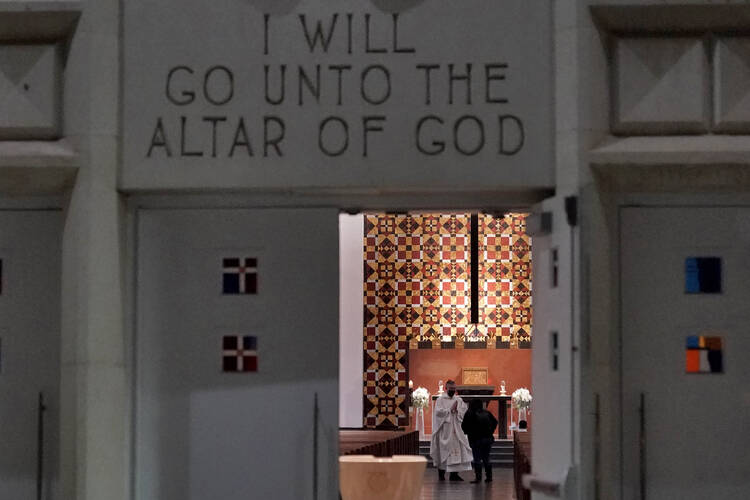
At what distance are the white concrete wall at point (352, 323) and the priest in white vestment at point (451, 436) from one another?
294 cm

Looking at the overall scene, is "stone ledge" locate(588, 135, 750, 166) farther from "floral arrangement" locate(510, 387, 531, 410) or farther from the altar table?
"floral arrangement" locate(510, 387, 531, 410)

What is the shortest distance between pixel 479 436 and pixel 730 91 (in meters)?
13.5

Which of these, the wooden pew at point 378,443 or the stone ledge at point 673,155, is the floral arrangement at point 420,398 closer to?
the wooden pew at point 378,443

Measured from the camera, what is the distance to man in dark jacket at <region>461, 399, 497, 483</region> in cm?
2114

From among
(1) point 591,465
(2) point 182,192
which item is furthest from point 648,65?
(2) point 182,192

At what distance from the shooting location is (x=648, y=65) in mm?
8195

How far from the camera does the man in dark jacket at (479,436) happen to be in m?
21.1

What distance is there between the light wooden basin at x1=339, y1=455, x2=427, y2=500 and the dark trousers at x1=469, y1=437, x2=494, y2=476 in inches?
256

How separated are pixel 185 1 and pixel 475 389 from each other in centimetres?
1563

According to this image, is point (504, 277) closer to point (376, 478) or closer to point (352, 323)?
point (352, 323)

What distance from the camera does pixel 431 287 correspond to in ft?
81.4

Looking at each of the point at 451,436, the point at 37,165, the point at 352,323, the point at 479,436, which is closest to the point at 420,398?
the point at 352,323

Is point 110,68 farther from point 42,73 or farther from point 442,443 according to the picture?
point 442,443

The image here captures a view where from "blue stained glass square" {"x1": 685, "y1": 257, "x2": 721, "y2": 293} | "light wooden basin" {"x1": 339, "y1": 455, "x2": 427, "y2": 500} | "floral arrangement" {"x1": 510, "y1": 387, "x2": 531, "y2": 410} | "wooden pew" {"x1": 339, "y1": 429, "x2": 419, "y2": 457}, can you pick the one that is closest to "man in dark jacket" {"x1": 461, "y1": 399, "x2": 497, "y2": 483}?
"wooden pew" {"x1": 339, "y1": 429, "x2": 419, "y2": 457}
